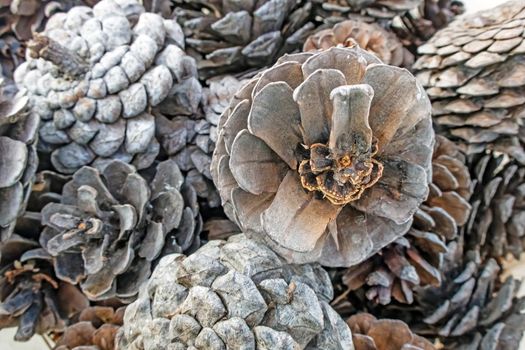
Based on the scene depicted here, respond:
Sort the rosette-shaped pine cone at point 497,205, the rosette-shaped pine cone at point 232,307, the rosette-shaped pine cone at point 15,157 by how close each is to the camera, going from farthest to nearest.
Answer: the rosette-shaped pine cone at point 497,205, the rosette-shaped pine cone at point 15,157, the rosette-shaped pine cone at point 232,307

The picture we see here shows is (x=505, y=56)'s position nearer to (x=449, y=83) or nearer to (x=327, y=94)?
(x=449, y=83)

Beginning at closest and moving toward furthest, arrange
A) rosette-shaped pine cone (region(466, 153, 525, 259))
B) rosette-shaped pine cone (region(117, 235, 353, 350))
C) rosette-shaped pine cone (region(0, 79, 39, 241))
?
rosette-shaped pine cone (region(117, 235, 353, 350))
rosette-shaped pine cone (region(0, 79, 39, 241))
rosette-shaped pine cone (region(466, 153, 525, 259))

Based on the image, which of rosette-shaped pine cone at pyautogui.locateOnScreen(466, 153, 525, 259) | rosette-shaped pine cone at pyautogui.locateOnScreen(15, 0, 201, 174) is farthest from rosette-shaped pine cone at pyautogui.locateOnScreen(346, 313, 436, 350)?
rosette-shaped pine cone at pyautogui.locateOnScreen(15, 0, 201, 174)

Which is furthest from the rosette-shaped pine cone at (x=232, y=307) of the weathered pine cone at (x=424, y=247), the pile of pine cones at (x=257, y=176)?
the weathered pine cone at (x=424, y=247)

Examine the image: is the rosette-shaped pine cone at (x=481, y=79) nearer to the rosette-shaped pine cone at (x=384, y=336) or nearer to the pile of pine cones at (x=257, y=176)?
the pile of pine cones at (x=257, y=176)

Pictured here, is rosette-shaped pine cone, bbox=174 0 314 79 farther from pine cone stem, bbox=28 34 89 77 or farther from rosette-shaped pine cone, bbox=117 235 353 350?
rosette-shaped pine cone, bbox=117 235 353 350

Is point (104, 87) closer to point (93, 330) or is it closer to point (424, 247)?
point (93, 330)

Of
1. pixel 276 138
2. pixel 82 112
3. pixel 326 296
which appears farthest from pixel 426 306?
pixel 82 112
